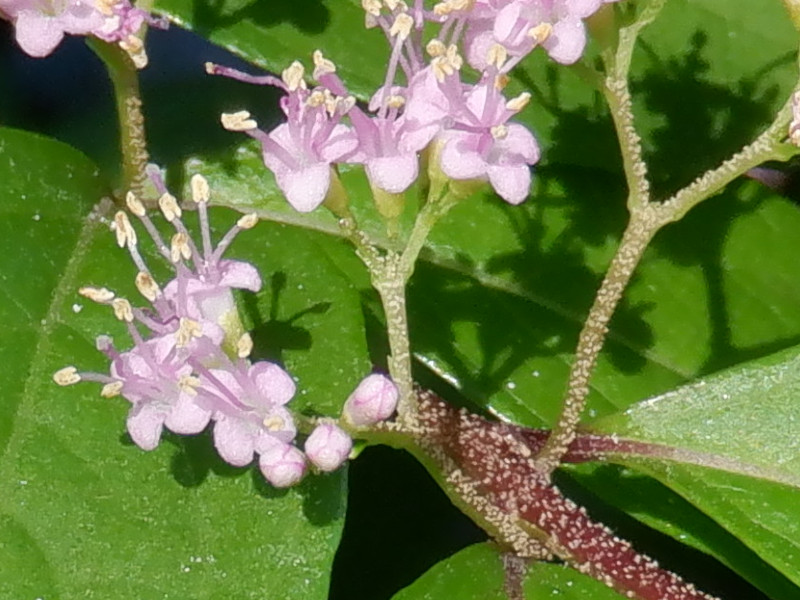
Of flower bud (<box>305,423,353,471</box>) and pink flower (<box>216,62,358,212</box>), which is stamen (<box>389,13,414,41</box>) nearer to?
pink flower (<box>216,62,358,212</box>)

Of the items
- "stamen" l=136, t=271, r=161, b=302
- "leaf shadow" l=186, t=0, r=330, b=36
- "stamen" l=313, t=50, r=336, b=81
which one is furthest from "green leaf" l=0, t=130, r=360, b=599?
"leaf shadow" l=186, t=0, r=330, b=36

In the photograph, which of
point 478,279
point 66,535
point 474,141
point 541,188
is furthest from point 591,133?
point 66,535

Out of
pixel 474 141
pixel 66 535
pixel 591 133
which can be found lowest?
pixel 66 535

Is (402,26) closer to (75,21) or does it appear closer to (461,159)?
(461,159)

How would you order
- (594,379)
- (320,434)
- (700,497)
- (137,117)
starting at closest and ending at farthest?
(320,434), (700,497), (137,117), (594,379)

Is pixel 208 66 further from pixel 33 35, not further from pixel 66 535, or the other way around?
pixel 66 535

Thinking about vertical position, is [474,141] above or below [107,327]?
above
